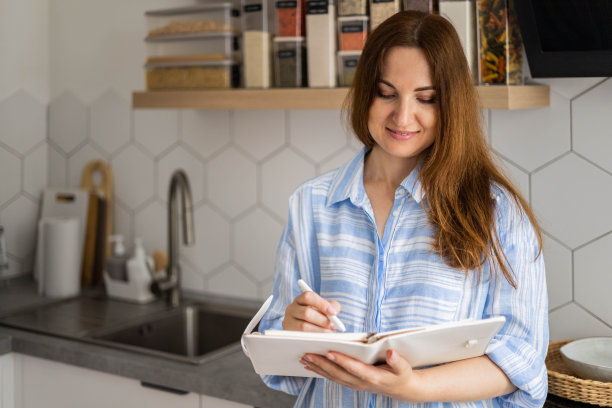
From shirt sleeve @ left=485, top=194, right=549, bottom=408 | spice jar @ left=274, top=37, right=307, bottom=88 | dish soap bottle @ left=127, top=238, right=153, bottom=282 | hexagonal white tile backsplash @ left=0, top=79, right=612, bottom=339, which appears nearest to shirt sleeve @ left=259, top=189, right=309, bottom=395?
shirt sleeve @ left=485, top=194, right=549, bottom=408

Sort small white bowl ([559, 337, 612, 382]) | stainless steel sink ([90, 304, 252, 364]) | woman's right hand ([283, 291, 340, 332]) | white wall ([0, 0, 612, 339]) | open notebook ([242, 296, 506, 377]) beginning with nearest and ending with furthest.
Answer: open notebook ([242, 296, 506, 377]) < woman's right hand ([283, 291, 340, 332]) < small white bowl ([559, 337, 612, 382]) < white wall ([0, 0, 612, 339]) < stainless steel sink ([90, 304, 252, 364])

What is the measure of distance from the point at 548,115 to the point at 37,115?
1811mm

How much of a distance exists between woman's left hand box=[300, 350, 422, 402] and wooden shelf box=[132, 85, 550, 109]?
0.76 m

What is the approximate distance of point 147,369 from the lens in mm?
1947

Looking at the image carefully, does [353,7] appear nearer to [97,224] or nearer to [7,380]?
[97,224]

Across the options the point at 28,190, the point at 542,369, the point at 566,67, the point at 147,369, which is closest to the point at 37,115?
the point at 28,190

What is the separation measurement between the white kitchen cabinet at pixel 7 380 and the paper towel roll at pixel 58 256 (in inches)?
15.2

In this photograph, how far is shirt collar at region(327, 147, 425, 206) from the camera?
4.75 ft

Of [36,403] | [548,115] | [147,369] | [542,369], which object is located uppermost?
[548,115]

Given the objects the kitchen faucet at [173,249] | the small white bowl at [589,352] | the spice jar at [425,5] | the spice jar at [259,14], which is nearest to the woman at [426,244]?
the small white bowl at [589,352]

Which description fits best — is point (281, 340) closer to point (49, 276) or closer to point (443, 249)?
point (443, 249)

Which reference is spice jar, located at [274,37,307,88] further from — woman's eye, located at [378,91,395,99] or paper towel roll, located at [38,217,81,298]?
paper towel roll, located at [38,217,81,298]

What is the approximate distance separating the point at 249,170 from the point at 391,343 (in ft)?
4.46

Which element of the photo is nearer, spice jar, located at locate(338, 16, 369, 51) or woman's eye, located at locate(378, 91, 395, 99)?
woman's eye, located at locate(378, 91, 395, 99)
